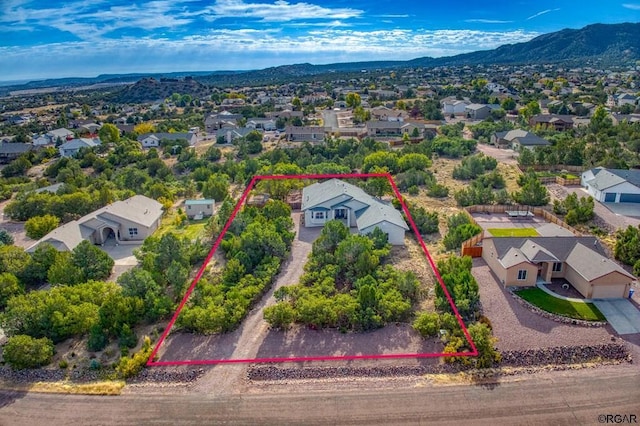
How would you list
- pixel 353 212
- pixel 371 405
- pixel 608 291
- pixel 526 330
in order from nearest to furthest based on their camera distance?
1. pixel 371 405
2. pixel 526 330
3. pixel 608 291
4. pixel 353 212

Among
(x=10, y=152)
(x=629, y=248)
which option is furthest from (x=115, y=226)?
(x=10, y=152)

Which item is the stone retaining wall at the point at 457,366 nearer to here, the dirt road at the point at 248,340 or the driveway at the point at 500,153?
the dirt road at the point at 248,340

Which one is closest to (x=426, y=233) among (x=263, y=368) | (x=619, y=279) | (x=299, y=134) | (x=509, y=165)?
(x=619, y=279)

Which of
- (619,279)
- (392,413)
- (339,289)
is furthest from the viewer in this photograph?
(339,289)

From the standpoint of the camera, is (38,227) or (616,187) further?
(616,187)

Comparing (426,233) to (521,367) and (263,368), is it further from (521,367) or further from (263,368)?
(263,368)

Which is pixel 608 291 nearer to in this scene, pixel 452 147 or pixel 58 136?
pixel 452 147
